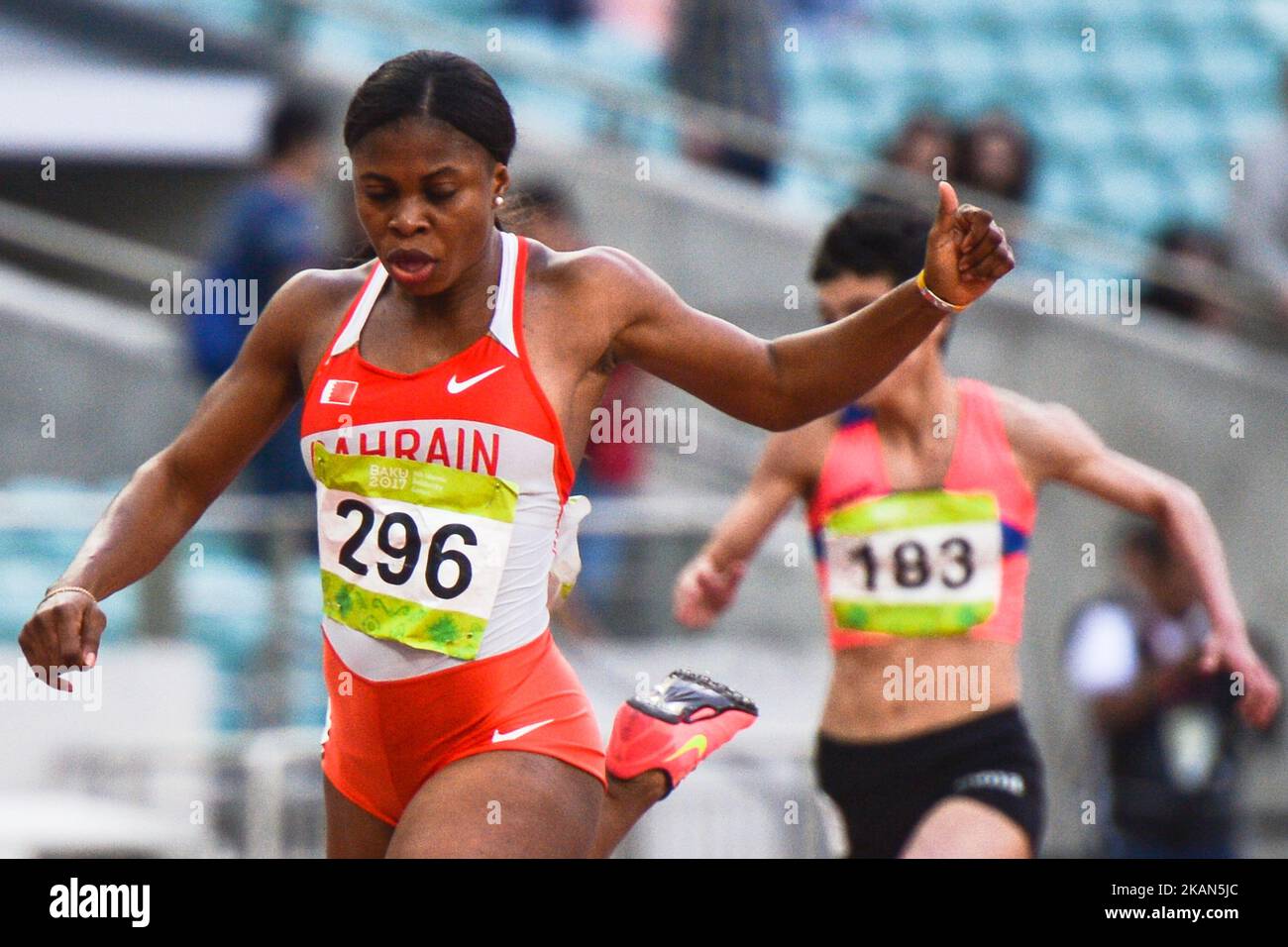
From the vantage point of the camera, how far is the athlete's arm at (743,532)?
5766 millimetres

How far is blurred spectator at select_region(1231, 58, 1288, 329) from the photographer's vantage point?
371 inches

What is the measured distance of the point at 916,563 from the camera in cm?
559

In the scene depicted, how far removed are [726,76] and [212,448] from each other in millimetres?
6256

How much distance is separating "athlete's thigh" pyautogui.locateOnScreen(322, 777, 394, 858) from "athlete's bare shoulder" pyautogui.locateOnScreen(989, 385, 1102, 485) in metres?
2.23

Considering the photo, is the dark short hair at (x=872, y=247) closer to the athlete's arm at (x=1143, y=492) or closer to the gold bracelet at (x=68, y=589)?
the athlete's arm at (x=1143, y=492)

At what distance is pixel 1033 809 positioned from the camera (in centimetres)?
546

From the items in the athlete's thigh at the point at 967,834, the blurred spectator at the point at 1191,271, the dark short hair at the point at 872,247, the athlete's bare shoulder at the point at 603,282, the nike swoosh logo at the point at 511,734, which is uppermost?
the blurred spectator at the point at 1191,271

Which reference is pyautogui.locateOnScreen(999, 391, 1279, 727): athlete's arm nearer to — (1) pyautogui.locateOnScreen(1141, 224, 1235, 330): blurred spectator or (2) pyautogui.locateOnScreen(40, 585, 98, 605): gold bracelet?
(2) pyautogui.locateOnScreen(40, 585, 98, 605): gold bracelet

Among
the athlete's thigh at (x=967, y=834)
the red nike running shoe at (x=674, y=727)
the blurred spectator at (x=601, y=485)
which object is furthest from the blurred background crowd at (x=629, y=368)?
the red nike running shoe at (x=674, y=727)

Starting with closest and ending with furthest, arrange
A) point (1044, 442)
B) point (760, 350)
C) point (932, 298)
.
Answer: point (932, 298) < point (760, 350) < point (1044, 442)

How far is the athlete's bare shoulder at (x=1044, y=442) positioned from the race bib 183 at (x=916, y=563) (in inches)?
6.2

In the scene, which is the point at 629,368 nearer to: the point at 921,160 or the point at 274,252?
the point at 274,252

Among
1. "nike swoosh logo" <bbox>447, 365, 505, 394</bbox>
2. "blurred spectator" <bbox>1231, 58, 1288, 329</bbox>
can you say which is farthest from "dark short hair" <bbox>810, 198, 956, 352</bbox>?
Answer: "blurred spectator" <bbox>1231, 58, 1288, 329</bbox>

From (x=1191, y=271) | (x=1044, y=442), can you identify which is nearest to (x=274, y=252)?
(x=1044, y=442)
